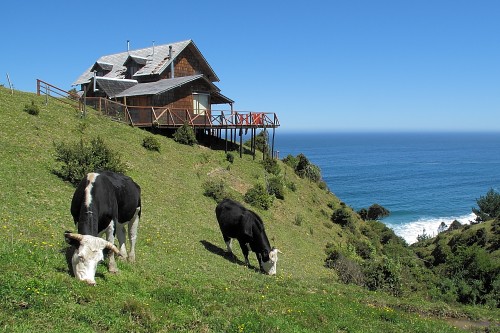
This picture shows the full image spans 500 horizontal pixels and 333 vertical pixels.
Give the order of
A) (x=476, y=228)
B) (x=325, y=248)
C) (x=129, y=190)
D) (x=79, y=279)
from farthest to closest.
→ (x=476, y=228) < (x=325, y=248) < (x=129, y=190) < (x=79, y=279)

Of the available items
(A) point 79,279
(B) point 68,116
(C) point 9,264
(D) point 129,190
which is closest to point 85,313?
(A) point 79,279

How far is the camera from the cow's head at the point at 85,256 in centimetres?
930

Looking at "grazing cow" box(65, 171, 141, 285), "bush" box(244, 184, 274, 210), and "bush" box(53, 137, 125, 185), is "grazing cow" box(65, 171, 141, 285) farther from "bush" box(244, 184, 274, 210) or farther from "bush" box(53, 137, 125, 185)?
"bush" box(244, 184, 274, 210)

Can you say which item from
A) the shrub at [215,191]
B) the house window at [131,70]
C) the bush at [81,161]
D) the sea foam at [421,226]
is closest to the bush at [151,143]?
the shrub at [215,191]

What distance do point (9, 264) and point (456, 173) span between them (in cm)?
15140

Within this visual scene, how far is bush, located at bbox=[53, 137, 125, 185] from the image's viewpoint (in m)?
22.9

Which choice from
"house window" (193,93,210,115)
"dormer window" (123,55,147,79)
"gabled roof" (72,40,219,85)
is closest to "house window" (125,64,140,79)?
"dormer window" (123,55,147,79)

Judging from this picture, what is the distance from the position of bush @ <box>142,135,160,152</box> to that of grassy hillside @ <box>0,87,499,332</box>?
64 cm

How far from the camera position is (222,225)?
66.0ft

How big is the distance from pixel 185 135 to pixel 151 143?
5.90 metres

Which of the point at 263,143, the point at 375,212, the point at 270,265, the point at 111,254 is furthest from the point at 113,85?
the point at 375,212

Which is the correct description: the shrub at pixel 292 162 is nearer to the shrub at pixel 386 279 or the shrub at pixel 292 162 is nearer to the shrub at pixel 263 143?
the shrub at pixel 263 143

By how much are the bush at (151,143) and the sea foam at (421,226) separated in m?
45.4

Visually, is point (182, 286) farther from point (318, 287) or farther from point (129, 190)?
point (318, 287)
